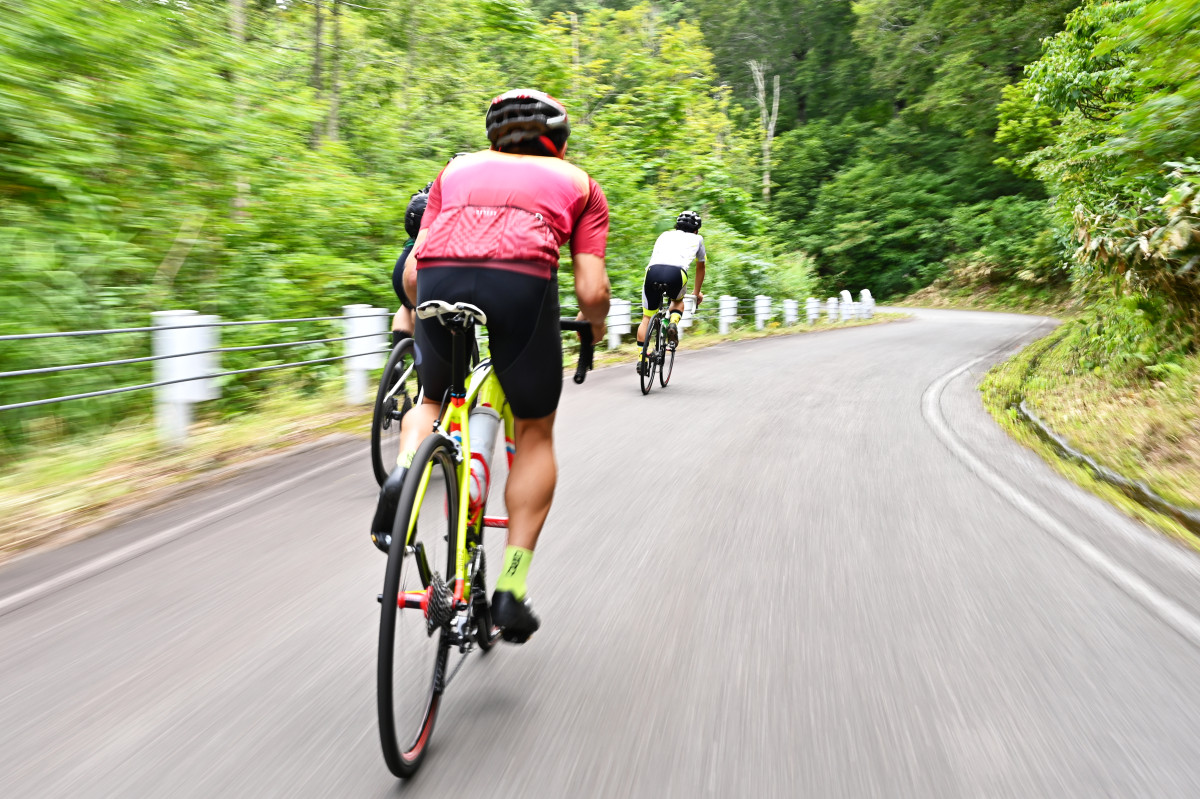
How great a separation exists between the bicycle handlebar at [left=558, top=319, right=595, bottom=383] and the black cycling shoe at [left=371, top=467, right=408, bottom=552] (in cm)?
74

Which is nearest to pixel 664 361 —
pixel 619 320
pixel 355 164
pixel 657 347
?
pixel 657 347

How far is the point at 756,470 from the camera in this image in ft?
21.6

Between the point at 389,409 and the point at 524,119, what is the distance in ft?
→ 10.1

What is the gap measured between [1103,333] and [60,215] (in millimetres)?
12054

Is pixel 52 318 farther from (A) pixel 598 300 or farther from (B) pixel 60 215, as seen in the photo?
(A) pixel 598 300

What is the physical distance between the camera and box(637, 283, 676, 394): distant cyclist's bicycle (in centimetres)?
1034

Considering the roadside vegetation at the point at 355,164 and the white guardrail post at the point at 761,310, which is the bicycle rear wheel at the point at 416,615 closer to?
the roadside vegetation at the point at 355,164

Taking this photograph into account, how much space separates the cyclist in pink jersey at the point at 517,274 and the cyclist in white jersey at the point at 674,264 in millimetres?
7140

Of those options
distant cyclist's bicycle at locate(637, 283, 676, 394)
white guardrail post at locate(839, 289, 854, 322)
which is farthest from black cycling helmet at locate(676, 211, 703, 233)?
white guardrail post at locate(839, 289, 854, 322)

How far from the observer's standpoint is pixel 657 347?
1064 centimetres

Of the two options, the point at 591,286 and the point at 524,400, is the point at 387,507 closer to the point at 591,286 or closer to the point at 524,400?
the point at 524,400

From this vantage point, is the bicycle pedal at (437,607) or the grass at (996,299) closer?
the bicycle pedal at (437,607)

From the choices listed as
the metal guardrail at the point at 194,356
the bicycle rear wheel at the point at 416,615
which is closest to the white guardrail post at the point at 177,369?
the metal guardrail at the point at 194,356

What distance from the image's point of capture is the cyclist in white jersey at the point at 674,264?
33.2 ft
